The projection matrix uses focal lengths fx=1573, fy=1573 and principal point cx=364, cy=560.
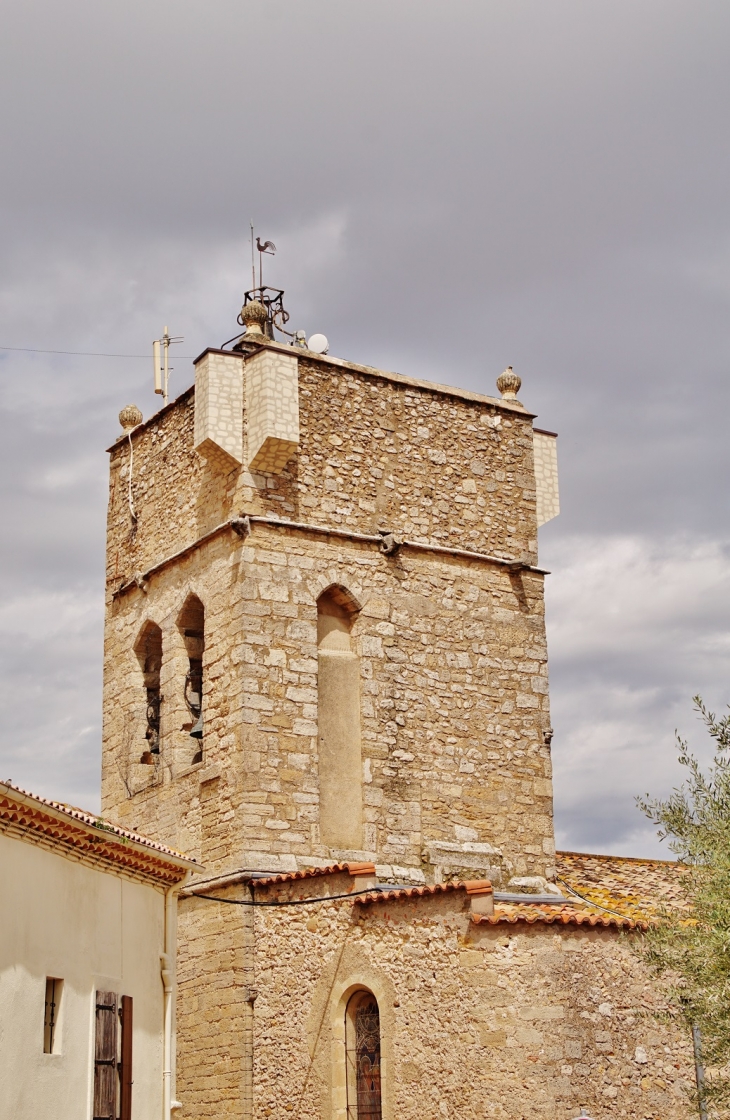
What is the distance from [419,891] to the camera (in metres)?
16.3

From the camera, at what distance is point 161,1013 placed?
54.9ft

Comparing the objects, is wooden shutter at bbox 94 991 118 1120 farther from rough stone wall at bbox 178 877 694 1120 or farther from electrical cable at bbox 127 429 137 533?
electrical cable at bbox 127 429 137 533

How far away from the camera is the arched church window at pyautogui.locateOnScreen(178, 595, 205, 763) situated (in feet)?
69.5

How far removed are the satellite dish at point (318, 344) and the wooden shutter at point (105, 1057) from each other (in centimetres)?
1012

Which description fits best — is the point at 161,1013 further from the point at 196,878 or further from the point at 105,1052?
the point at 196,878

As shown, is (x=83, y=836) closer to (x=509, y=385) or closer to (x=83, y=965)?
(x=83, y=965)

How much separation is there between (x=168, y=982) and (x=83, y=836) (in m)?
2.83

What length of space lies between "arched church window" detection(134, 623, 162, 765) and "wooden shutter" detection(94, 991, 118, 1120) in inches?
266

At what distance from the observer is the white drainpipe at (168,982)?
16.4 m

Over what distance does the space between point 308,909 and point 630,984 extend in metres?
3.79

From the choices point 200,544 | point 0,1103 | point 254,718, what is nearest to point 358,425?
point 200,544

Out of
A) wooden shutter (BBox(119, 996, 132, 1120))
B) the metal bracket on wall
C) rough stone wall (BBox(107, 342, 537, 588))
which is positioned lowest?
wooden shutter (BBox(119, 996, 132, 1120))

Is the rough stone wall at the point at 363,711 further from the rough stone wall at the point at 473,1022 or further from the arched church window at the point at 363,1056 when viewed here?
the arched church window at the point at 363,1056

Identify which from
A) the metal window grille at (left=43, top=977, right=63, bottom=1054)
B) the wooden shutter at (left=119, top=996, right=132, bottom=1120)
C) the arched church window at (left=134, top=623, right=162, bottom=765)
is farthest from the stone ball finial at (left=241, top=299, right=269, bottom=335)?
the metal window grille at (left=43, top=977, right=63, bottom=1054)
